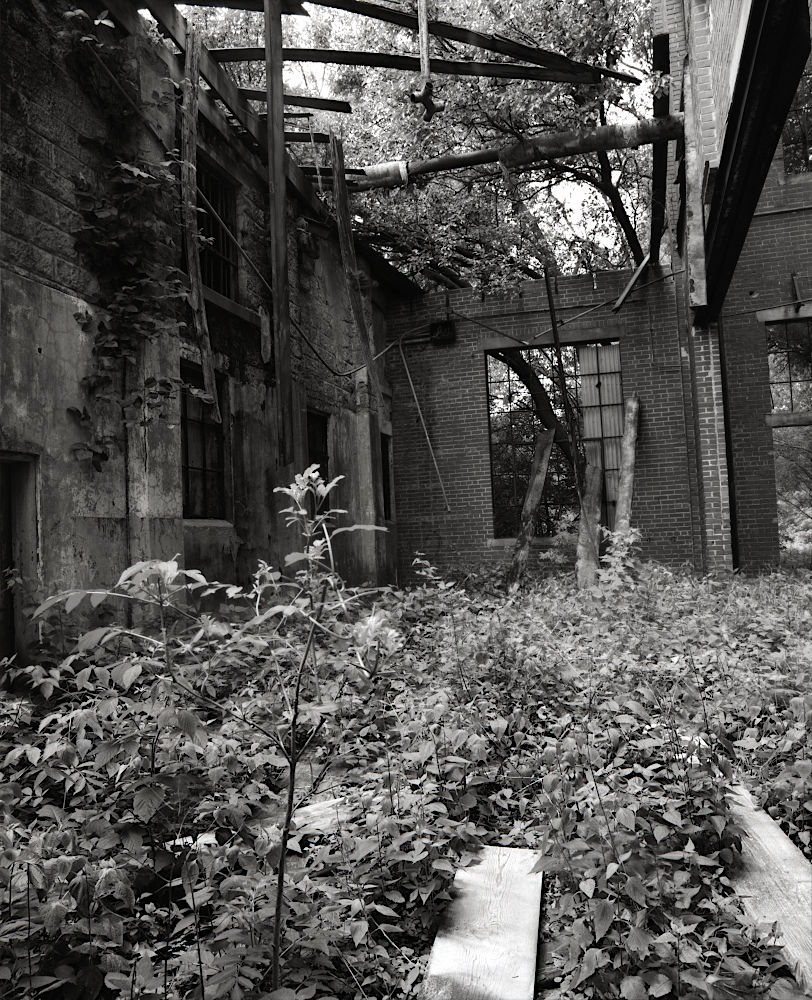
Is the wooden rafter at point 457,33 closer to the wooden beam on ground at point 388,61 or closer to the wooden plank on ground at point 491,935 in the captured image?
the wooden beam on ground at point 388,61

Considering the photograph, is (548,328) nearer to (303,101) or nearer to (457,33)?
(457,33)

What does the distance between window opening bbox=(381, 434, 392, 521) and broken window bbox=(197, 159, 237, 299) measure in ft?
16.2

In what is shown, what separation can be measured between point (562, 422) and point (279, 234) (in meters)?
10.3

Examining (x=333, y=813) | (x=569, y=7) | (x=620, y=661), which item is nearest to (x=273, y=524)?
(x=620, y=661)

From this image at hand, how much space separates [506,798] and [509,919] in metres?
0.98

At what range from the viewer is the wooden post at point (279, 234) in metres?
7.65

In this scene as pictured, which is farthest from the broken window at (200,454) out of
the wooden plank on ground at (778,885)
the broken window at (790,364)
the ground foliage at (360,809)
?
the broken window at (790,364)

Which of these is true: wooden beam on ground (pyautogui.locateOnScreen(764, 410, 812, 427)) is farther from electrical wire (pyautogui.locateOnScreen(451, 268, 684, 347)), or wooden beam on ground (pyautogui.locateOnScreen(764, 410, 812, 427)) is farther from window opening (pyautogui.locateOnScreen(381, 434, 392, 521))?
window opening (pyautogui.locateOnScreen(381, 434, 392, 521))

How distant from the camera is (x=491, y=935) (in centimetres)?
250

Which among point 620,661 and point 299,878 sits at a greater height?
point 620,661

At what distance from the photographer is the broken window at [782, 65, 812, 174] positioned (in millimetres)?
11555

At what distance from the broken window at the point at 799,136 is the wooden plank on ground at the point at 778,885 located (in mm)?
11558

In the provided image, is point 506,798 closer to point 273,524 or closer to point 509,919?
point 509,919

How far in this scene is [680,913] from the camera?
248cm
